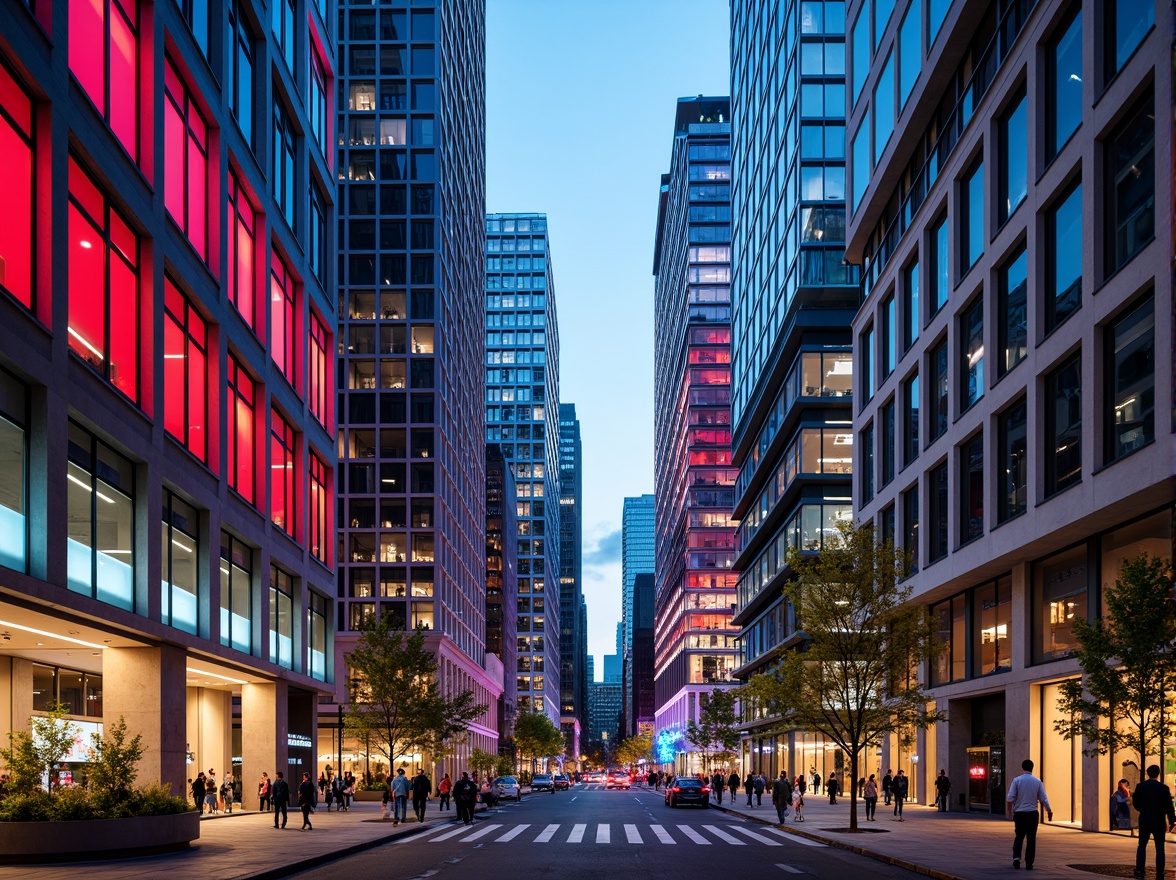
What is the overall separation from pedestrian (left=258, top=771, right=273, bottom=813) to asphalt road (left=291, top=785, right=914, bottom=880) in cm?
768

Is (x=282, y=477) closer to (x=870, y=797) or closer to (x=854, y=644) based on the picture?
(x=854, y=644)

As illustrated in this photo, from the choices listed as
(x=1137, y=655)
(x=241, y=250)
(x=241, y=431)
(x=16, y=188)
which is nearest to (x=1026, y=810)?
(x=1137, y=655)

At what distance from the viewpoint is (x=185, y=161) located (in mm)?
32344

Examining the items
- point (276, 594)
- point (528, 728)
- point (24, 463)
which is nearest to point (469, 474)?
point (528, 728)

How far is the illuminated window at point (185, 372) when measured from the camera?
30.8 metres

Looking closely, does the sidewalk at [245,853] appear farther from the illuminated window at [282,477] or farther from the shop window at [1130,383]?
the shop window at [1130,383]

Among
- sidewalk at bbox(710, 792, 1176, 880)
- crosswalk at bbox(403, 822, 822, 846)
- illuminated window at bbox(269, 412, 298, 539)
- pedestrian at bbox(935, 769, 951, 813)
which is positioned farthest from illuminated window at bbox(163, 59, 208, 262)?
pedestrian at bbox(935, 769, 951, 813)

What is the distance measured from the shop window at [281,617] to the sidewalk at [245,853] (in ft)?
22.4

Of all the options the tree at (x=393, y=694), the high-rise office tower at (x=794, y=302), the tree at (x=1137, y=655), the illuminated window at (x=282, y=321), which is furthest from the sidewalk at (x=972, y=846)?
the high-rise office tower at (x=794, y=302)

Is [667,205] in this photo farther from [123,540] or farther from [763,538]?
[123,540]

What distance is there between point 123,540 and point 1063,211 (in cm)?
2624

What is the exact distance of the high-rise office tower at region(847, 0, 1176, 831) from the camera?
27.8 m

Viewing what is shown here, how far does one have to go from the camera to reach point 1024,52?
35.0 metres

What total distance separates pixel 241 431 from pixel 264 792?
13292 mm
